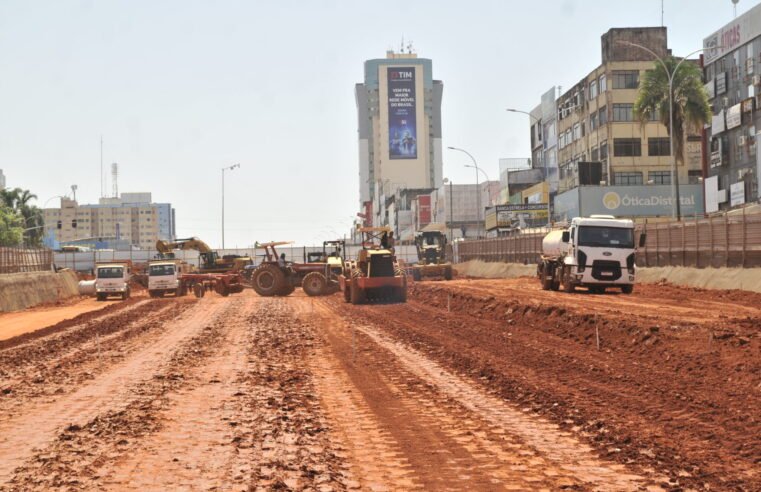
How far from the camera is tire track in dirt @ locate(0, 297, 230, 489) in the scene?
951 cm

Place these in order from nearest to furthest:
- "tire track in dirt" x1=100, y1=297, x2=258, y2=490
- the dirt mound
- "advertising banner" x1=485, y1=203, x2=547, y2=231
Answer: "tire track in dirt" x1=100, y1=297, x2=258, y2=490, the dirt mound, "advertising banner" x1=485, y1=203, x2=547, y2=231

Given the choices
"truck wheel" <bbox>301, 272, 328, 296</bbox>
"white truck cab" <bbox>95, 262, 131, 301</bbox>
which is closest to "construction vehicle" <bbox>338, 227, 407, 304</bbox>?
"truck wheel" <bbox>301, 272, 328, 296</bbox>

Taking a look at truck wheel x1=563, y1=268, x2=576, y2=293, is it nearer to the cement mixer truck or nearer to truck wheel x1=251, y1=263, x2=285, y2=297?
the cement mixer truck

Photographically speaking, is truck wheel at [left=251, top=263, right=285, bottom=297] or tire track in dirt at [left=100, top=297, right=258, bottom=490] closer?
tire track in dirt at [left=100, top=297, right=258, bottom=490]

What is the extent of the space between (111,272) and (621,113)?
52.5 meters

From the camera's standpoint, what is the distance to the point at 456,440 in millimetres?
10211

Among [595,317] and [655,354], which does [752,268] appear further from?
[655,354]

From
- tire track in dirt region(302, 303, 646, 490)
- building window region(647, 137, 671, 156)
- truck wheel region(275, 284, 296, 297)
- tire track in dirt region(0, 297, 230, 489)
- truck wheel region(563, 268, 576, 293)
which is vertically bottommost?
tire track in dirt region(0, 297, 230, 489)

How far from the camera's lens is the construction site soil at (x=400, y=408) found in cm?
876

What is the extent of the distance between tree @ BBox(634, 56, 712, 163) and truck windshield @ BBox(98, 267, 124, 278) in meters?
39.4

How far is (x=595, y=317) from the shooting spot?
2394 cm

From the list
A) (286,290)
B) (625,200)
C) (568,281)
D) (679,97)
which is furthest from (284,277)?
(625,200)

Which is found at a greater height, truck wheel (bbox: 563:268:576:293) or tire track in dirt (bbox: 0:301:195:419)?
truck wheel (bbox: 563:268:576:293)

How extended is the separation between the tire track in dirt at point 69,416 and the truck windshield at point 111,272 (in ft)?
122
